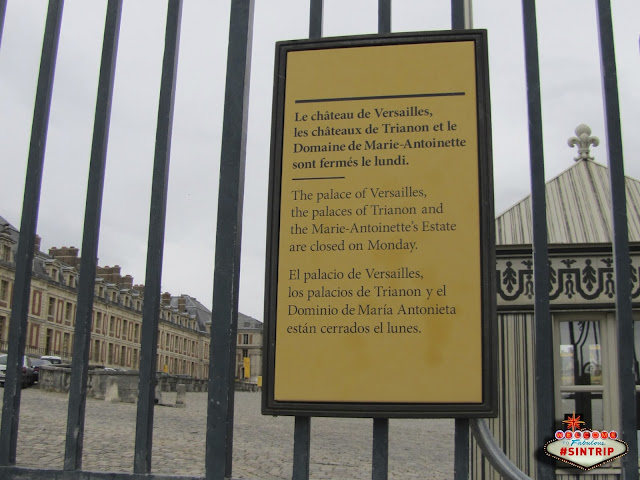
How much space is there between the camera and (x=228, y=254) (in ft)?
8.95

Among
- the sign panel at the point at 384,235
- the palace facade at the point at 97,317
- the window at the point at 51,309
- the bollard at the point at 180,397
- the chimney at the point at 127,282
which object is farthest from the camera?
the chimney at the point at 127,282

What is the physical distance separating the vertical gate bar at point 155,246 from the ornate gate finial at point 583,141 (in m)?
6.96

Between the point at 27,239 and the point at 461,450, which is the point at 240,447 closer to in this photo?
the point at 27,239

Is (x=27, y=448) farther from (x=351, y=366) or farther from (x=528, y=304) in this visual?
(x=351, y=366)

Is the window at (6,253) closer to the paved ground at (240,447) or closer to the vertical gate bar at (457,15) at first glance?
the paved ground at (240,447)

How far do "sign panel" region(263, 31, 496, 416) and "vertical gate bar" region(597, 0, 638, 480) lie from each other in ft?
1.41

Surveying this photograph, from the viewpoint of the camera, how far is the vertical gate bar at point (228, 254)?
104 inches

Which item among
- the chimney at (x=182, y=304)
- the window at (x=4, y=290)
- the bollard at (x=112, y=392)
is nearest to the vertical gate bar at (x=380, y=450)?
the bollard at (x=112, y=392)

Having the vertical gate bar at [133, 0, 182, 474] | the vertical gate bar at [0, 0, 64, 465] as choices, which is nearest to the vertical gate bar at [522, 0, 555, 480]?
the vertical gate bar at [133, 0, 182, 474]

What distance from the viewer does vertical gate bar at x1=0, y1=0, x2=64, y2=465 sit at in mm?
2852

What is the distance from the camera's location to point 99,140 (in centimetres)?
295

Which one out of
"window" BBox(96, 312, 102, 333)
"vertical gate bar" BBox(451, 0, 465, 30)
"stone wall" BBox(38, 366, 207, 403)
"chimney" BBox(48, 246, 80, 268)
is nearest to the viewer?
"vertical gate bar" BBox(451, 0, 465, 30)

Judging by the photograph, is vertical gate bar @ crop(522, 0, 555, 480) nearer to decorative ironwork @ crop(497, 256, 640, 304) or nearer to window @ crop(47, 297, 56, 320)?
decorative ironwork @ crop(497, 256, 640, 304)

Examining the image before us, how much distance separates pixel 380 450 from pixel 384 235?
0.77m
